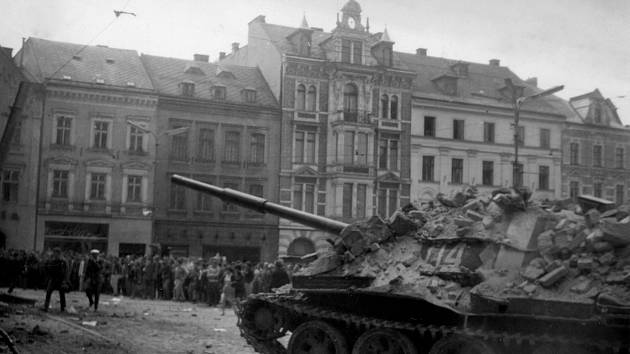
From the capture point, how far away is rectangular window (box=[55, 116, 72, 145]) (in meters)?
32.5

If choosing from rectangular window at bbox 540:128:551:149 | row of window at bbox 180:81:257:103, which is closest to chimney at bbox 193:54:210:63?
row of window at bbox 180:81:257:103

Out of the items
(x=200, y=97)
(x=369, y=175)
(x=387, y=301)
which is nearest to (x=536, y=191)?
(x=369, y=175)

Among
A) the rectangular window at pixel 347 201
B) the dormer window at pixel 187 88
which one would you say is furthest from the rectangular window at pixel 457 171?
the dormer window at pixel 187 88

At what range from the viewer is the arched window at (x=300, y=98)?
39500mm

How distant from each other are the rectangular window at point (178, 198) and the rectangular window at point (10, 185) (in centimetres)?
750

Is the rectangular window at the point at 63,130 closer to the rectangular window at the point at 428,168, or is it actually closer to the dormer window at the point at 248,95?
the dormer window at the point at 248,95

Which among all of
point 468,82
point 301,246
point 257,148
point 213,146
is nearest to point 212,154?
point 213,146

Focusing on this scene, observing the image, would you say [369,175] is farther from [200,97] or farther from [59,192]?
[59,192]

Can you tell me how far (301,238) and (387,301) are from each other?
1147 inches

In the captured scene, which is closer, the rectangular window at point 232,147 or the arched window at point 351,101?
the rectangular window at point 232,147

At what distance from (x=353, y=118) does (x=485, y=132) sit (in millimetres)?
8643

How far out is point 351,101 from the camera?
40.6m

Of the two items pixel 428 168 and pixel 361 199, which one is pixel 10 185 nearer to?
pixel 361 199

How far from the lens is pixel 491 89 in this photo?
151ft
